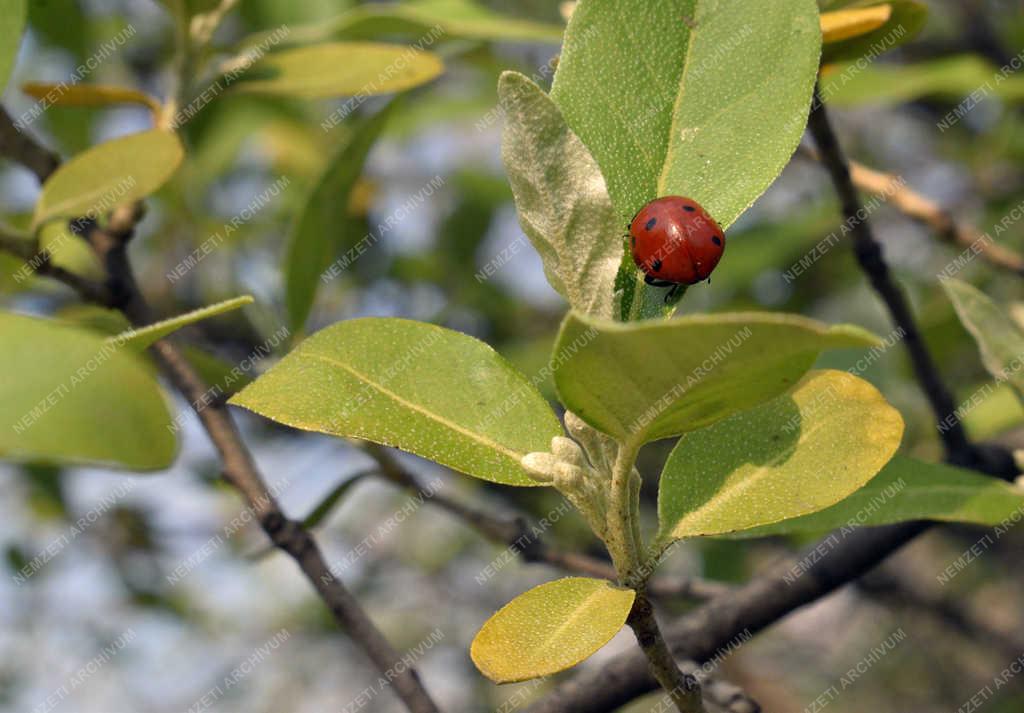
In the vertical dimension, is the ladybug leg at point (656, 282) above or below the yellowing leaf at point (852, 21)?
below

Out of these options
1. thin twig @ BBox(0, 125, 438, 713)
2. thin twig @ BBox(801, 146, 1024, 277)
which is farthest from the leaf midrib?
thin twig @ BBox(801, 146, 1024, 277)

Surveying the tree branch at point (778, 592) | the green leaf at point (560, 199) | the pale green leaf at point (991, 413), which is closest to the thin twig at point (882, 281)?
the tree branch at point (778, 592)

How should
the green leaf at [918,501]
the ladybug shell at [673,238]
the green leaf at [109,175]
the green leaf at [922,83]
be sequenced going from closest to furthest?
the ladybug shell at [673,238], the green leaf at [918,501], the green leaf at [109,175], the green leaf at [922,83]

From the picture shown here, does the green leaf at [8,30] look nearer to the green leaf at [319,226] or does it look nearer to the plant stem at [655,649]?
the green leaf at [319,226]

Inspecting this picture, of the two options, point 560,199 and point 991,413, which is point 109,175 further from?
point 991,413

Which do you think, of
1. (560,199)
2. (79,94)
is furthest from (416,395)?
(79,94)

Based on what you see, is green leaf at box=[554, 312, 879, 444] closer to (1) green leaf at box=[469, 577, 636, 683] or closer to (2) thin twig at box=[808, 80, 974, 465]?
(1) green leaf at box=[469, 577, 636, 683]
